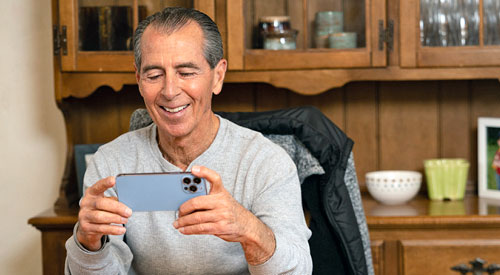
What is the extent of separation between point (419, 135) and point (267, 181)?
49.5 inches

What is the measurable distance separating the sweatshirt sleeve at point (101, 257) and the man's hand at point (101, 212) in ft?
0.22

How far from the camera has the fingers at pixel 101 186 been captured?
113 centimetres

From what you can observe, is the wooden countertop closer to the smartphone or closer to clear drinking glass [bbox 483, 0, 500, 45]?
clear drinking glass [bbox 483, 0, 500, 45]

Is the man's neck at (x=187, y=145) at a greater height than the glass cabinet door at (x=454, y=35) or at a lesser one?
lesser

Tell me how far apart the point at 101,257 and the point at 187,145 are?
32 centimetres

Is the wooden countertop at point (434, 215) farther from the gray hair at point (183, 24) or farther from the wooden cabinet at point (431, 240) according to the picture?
the gray hair at point (183, 24)

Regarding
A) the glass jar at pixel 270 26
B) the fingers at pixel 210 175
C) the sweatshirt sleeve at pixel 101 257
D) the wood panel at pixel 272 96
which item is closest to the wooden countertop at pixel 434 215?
the wood panel at pixel 272 96

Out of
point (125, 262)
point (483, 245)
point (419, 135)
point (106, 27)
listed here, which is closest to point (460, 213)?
point (483, 245)

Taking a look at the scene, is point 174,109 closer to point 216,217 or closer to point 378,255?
point 216,217

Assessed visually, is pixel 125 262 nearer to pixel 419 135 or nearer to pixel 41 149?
pixel 41 149

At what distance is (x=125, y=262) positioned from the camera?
142cm

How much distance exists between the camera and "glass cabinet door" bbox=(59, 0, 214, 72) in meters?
2.20

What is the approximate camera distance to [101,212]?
116 cm

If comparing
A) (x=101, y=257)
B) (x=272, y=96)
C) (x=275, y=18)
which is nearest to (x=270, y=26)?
(x=275, y=18)
